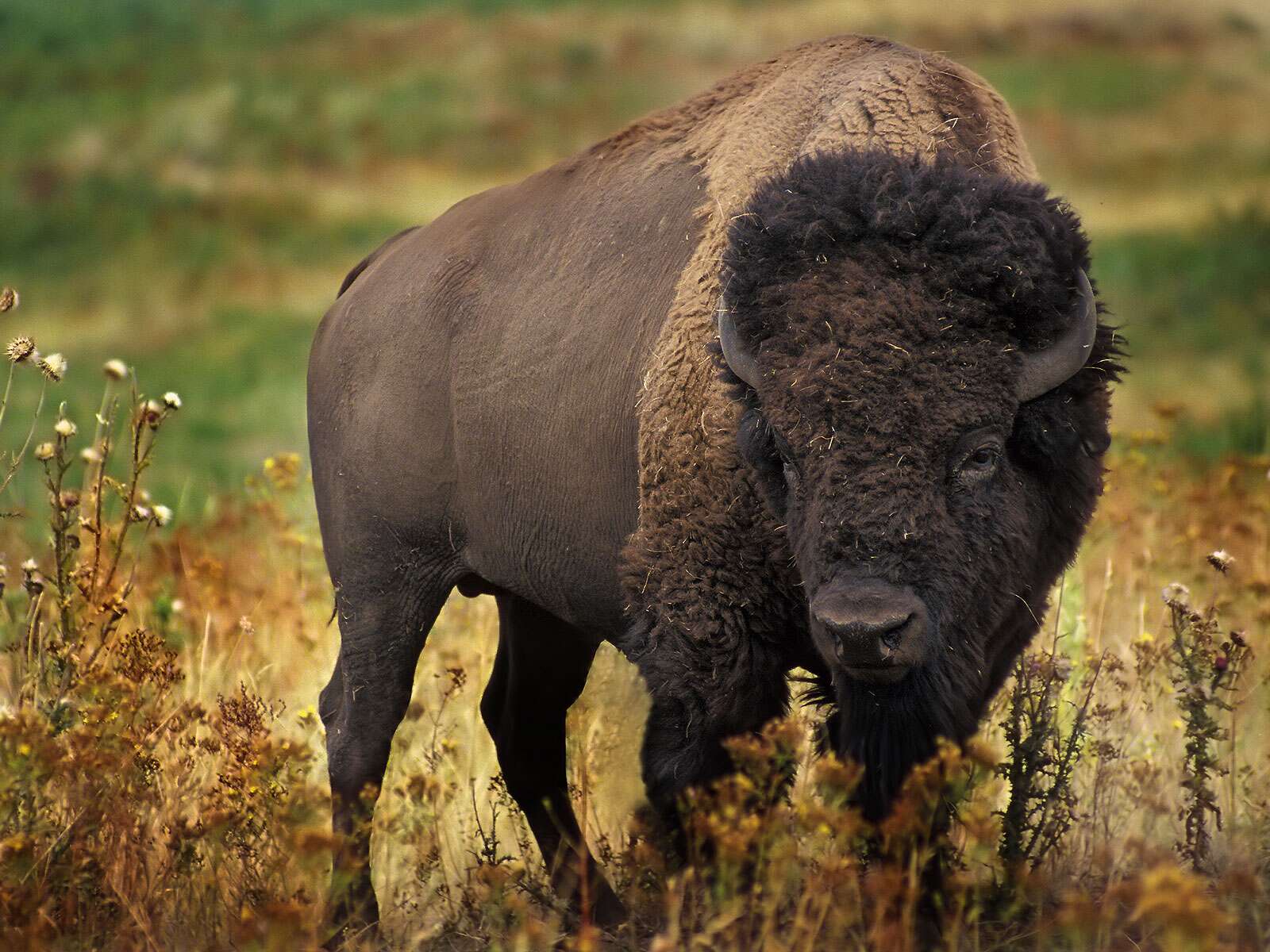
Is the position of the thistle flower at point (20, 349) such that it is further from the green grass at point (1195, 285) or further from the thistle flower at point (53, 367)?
the green grass at point (1195, 285)

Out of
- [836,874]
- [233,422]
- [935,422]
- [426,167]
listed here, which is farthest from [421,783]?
[426,167]

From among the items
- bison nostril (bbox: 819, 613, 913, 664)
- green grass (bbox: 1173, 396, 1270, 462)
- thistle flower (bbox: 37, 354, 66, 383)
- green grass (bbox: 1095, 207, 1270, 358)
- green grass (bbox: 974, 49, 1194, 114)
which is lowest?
bison nostril (bbox: 819, 613, 913, 664)

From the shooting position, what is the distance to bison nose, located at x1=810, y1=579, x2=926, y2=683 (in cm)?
351

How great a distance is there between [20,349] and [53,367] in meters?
0.11

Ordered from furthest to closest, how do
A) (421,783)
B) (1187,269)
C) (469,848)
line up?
(1187,269)
(469,848)
(421,783)

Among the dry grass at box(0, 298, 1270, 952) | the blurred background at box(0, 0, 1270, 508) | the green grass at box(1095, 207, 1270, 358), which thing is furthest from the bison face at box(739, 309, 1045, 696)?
the blurred background at box(0, 0, 1270, 508)

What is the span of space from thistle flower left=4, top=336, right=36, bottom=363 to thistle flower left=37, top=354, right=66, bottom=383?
Result: 0.19 feet

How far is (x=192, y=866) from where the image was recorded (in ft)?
14.3

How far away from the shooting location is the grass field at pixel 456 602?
12.9ft

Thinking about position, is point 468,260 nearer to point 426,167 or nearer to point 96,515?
point 96,515

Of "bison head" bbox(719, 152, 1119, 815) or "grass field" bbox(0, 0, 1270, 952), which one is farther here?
"grass field" bbox(0, 0, 1270, 952)

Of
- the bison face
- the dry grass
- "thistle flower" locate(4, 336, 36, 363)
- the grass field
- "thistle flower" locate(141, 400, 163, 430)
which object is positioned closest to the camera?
the dry grass

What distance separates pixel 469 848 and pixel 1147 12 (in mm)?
33247

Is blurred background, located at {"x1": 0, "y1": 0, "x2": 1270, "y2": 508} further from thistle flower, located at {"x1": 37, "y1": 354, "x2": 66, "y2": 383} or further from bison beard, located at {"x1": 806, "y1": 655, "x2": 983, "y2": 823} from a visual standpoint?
bison beard, located at {"x1": 806, "y1": 655, "x2": 983, "y2": 823}
